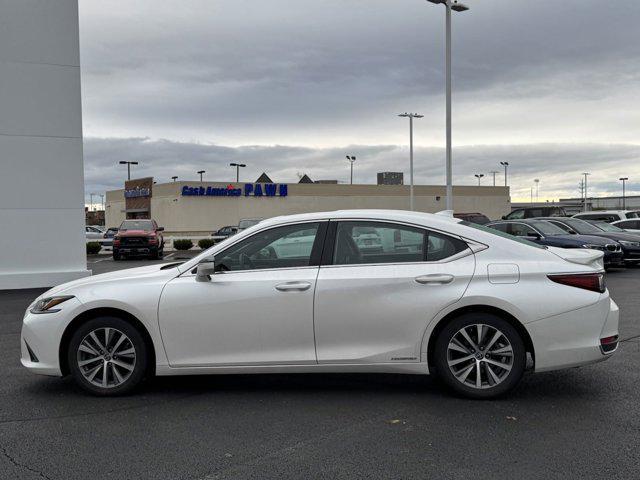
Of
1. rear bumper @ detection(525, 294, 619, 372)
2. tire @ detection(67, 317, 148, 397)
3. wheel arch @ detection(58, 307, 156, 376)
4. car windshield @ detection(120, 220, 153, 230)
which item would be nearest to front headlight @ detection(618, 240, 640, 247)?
rear bumper @ detection(525, 294, 619, 372)

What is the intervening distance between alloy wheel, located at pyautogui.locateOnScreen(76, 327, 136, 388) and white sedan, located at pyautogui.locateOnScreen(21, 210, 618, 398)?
1cm

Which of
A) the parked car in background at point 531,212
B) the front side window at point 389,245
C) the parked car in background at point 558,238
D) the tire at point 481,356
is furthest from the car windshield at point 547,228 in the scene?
the tire at point 481,356

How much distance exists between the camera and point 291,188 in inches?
2143

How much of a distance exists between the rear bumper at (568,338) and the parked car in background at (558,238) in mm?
10869

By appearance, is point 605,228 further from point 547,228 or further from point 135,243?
point 135,243

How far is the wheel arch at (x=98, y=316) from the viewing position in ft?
17.2

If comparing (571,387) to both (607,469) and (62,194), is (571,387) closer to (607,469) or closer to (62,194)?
(607,469)

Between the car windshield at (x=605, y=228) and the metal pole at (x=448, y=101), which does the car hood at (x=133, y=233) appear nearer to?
the metal pole at (x=448, y=101)

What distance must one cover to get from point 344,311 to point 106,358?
207 cm

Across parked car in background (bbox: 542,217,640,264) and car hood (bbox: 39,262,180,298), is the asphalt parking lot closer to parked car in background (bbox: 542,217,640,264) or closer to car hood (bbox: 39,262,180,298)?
car hood (bbox: 39,262,180,298)

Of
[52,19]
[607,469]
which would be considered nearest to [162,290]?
[607,469]

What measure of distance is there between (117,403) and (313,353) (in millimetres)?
1684

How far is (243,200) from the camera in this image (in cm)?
5284

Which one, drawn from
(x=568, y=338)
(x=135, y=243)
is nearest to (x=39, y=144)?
(x=135, y=243)
